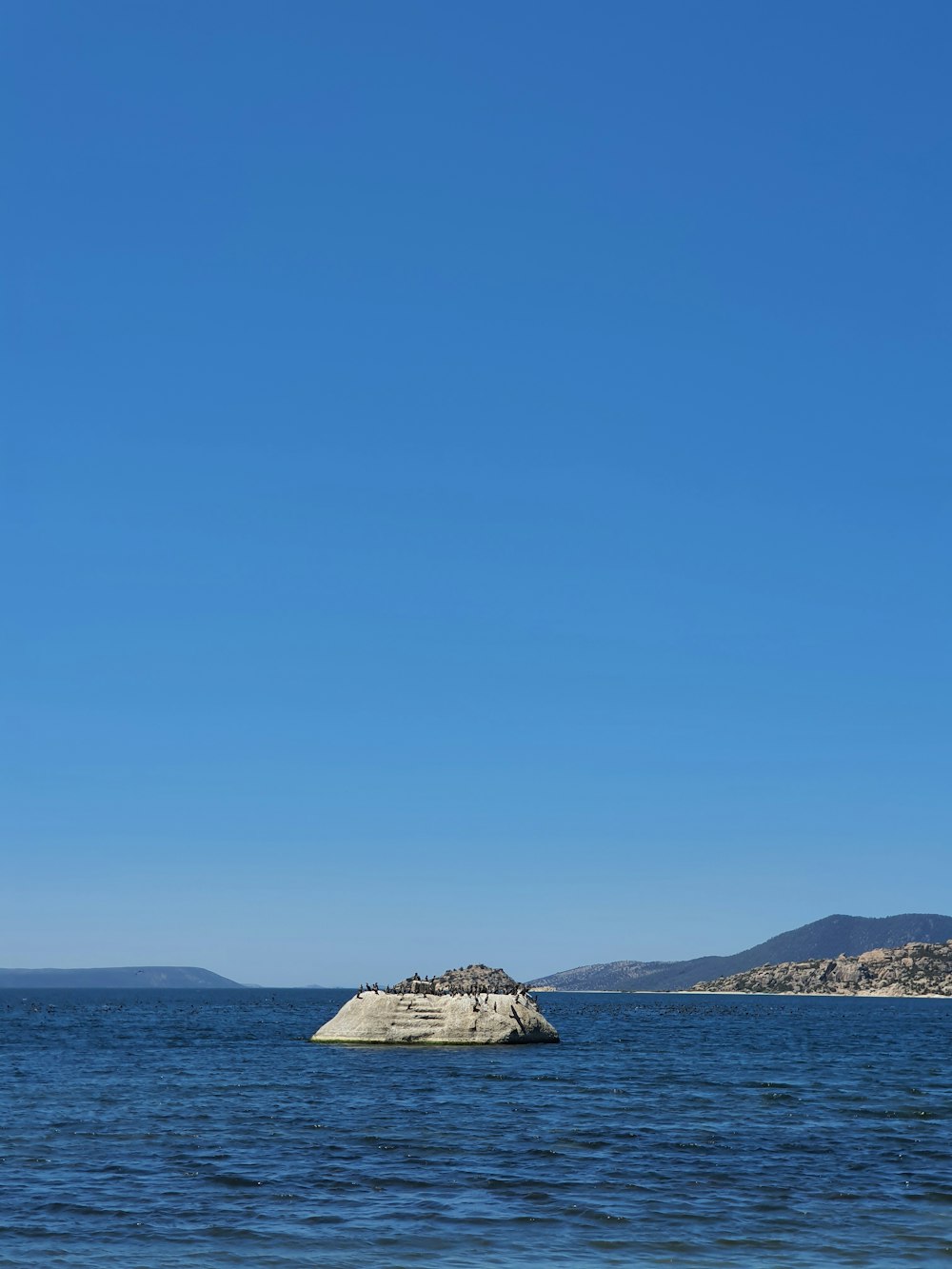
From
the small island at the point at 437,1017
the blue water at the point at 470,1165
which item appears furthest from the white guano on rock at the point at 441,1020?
the blue water at the point at 470,1165

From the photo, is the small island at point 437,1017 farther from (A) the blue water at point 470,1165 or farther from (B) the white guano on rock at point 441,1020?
(A) the blue water at point 470,1165

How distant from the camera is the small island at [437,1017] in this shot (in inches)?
3403

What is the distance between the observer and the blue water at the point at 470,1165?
26938 millimetres

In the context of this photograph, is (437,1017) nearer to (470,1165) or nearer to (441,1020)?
(441,1020)

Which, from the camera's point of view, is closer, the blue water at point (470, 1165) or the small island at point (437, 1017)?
the blue water at point (470, 1165)

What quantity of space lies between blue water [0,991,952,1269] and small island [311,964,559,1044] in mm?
10822

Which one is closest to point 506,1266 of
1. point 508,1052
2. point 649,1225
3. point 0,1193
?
point 649,1225

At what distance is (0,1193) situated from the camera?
104 ft

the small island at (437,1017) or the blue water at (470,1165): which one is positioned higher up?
the small island at (437,1017)

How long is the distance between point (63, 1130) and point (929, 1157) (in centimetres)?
2808

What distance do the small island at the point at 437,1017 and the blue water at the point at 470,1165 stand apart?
10.8m

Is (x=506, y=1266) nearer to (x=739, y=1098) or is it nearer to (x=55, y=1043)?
(x=739, y=1098)

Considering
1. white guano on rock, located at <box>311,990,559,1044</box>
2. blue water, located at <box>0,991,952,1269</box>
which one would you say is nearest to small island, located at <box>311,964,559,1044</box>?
white guano on rock, located at <box>311,990,559,1044</box>

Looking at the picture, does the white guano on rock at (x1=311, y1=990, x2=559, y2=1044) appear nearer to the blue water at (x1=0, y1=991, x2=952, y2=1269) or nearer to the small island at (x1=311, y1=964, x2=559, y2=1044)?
the small island at (x1=311, y1=964, x2=559, y2=1044)
